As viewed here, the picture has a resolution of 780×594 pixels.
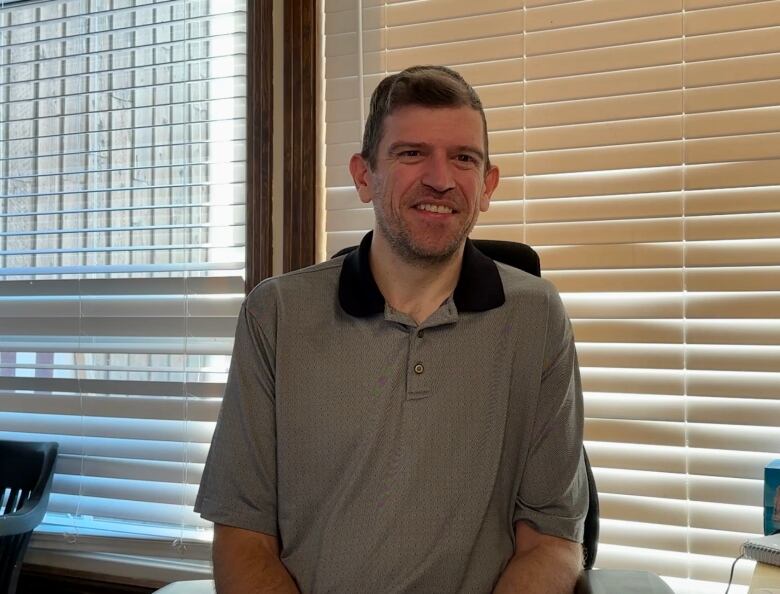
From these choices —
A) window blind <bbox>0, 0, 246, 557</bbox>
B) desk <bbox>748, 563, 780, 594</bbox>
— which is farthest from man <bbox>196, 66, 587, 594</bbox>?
window blind <bbox>0, 0, 246, 557</bbox>

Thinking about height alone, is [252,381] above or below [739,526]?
above

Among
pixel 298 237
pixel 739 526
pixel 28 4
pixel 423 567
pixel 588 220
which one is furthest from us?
pixel 28 4

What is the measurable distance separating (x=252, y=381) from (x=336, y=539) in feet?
1.07

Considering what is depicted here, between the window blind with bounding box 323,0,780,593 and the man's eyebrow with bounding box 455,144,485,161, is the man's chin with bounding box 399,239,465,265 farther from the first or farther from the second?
the window blind with bounding box 323,0,780,593

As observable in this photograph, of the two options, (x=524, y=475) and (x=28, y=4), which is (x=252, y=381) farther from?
(x=28, y=4)

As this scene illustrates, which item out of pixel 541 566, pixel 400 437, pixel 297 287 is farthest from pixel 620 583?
pixel 297 287

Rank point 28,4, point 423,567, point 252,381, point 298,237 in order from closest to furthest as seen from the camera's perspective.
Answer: point 423,567 → point 252,381 → point 298,237 → point 28,4

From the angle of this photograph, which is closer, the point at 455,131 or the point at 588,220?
the point at 455,131

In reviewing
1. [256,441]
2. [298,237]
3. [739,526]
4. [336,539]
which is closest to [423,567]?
[336,539]

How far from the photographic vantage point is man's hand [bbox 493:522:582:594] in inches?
51.9

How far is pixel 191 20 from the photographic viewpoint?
2.35 m

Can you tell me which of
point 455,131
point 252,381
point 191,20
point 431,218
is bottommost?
point 252,381

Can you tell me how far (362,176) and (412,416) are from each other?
0.49m

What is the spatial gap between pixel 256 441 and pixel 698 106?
1288 millimetres
